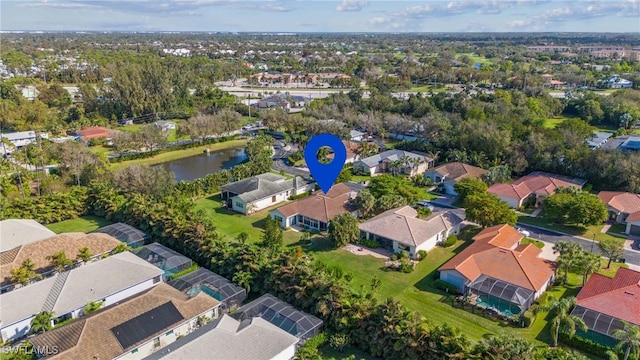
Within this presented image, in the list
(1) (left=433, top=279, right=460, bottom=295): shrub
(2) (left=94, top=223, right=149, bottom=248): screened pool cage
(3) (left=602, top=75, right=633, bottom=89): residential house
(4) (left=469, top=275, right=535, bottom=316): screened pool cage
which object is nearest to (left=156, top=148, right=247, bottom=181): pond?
(2) (left=94, top=223, right=149, bottom=248): screened pool cage

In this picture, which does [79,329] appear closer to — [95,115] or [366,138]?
[366,138]

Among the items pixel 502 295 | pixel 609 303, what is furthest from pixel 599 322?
pixel 502 295

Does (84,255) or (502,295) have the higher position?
(84,255)

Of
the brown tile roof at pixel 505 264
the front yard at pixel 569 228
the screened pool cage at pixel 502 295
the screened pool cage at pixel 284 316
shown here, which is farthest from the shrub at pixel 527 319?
the front yard at pixel 569 228

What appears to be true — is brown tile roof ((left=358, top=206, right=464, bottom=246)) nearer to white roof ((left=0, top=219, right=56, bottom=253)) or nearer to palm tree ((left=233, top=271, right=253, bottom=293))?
palm tree ((left=233, top=271, right=253, bottom=293))

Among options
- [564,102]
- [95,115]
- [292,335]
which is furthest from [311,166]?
[564,102]

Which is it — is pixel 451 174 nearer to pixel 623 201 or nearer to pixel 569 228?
pixel 569 228

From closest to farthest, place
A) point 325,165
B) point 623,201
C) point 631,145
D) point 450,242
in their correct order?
point 325,165 < point 450,242 < point 623,201 < point 631,145
